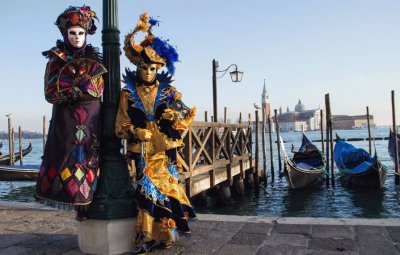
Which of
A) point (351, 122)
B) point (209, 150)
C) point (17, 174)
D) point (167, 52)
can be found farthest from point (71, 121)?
point (351, 122)

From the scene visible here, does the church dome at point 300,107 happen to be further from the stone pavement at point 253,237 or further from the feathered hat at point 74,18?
the feathered hat at point 74,18

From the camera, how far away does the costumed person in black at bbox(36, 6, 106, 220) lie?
8.89ft

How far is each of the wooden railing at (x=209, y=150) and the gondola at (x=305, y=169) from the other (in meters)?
1.45

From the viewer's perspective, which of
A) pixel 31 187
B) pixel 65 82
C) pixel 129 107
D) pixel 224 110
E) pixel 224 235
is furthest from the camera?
pixel 224 110

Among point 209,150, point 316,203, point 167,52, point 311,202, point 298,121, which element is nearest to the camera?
point 167,52

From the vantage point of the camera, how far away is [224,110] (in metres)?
18.0

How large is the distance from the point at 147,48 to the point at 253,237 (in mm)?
1793

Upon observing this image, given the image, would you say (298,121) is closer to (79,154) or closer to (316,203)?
(316,203)

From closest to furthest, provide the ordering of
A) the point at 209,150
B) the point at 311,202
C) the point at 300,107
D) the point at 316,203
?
the point at 209,150 → the point at 316,203 → the point at 311,202 → the point at 300,107

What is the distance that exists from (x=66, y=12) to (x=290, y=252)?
2.43 meters

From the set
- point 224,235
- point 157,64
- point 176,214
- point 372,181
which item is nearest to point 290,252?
point 224,235

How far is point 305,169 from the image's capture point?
12852mm

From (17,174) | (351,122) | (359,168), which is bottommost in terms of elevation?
(359,168)

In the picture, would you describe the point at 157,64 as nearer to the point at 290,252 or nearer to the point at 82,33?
the point at 82,33
